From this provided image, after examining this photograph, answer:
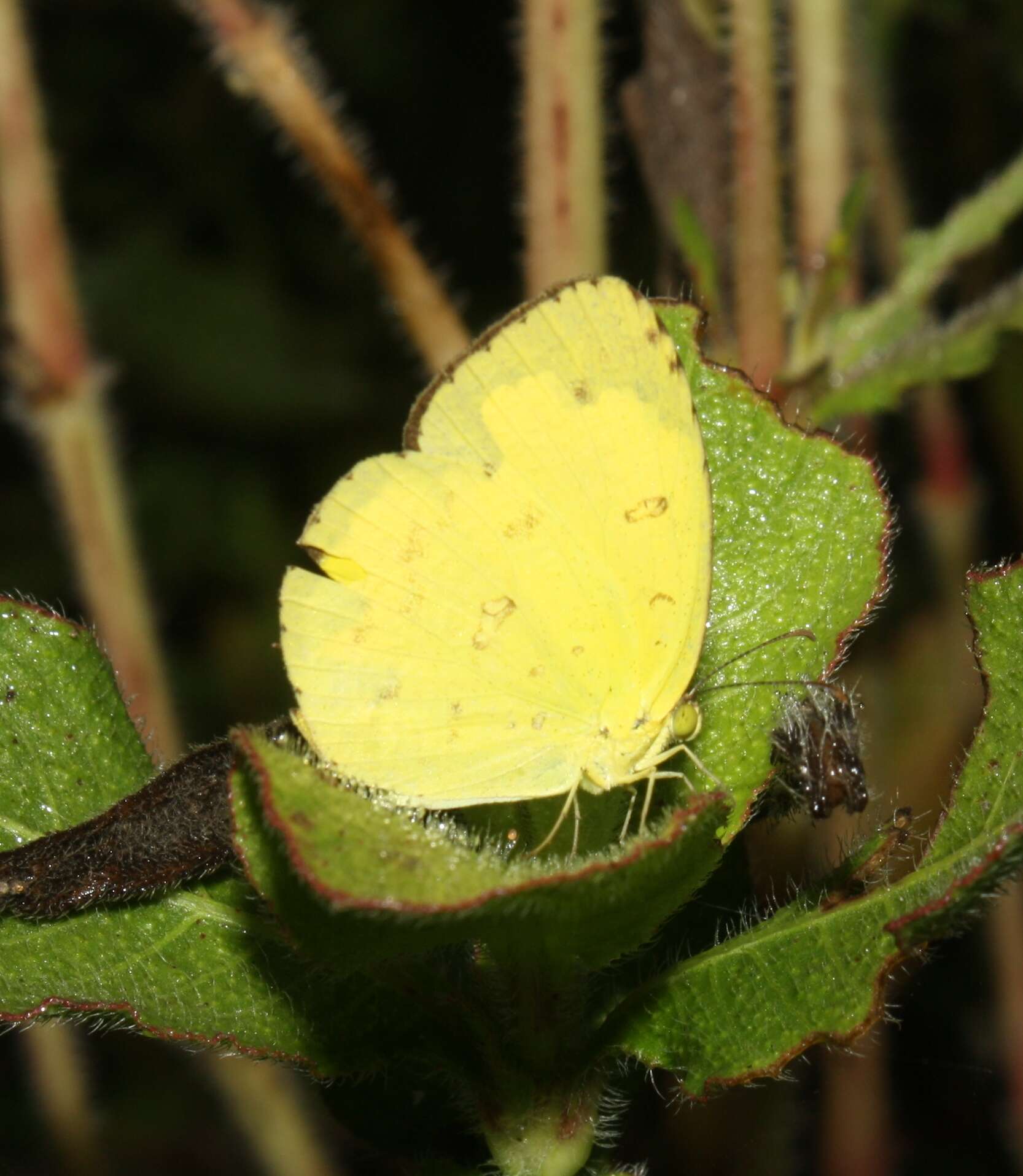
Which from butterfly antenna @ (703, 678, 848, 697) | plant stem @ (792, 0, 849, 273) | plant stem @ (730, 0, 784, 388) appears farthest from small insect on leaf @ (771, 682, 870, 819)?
plant stem @ (792, 0, 849, 273)

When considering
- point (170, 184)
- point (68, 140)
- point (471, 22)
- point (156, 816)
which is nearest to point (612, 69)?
point (471, 22)

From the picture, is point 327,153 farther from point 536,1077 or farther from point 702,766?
point 536,1077

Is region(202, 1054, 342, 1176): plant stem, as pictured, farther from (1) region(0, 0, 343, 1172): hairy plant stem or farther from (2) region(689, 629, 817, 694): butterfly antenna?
(2) region(689, 629, 817, 694): butterfly antenna

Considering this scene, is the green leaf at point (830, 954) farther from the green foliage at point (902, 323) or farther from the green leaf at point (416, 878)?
the green foliage at point (902, 323)

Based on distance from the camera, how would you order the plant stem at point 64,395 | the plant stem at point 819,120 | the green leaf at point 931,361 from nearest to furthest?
1. the green leaf at point 931,361
2. the plant stem at point 819,120
3. the plant stem at point 64,395

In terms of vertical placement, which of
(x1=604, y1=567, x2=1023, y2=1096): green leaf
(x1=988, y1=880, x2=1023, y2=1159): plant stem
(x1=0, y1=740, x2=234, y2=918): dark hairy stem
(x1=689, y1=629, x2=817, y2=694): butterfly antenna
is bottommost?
(x1=988, y1=880, x2=1023, y2=1159): plant stem

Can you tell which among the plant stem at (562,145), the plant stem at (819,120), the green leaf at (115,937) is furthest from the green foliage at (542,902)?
the plant stem at (819,120)

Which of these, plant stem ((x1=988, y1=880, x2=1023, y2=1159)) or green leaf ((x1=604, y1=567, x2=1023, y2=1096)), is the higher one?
green leaf ((x1=604, y1=567, x2=1023, y2=1096))
